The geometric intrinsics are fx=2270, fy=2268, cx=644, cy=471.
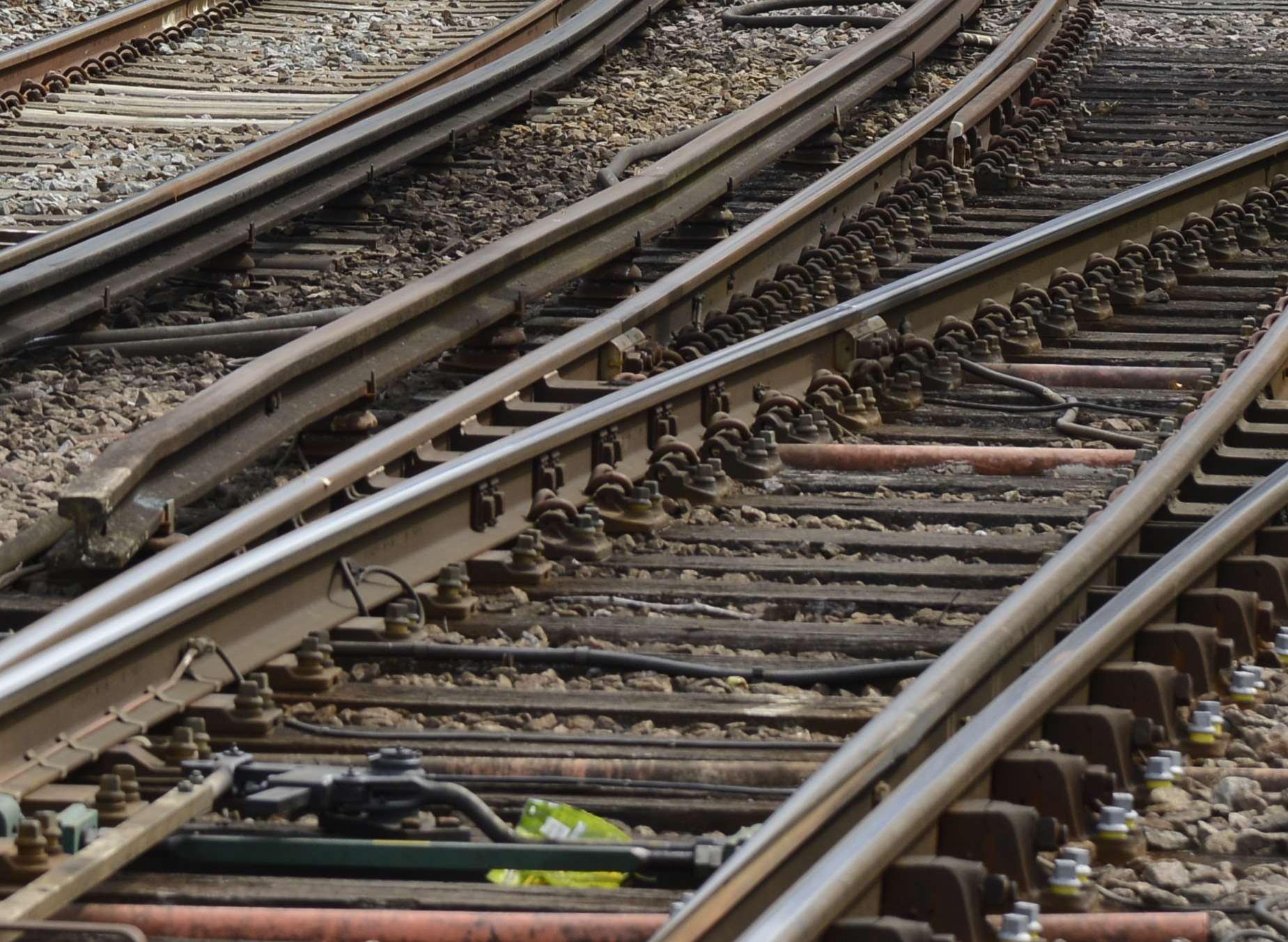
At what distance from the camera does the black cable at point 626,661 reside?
452 cm

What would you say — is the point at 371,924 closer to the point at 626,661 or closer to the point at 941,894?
the point at 941,894

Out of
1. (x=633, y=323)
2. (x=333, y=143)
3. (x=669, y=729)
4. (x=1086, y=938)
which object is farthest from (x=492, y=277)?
(x=1086, y=938)

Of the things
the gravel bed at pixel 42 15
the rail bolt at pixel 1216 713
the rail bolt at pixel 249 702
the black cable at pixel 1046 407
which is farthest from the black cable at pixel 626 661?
the gravel bed at pixel 42 15

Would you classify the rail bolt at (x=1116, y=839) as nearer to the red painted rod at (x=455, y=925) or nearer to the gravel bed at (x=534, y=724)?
the red painted rod at (x=455, y=925)

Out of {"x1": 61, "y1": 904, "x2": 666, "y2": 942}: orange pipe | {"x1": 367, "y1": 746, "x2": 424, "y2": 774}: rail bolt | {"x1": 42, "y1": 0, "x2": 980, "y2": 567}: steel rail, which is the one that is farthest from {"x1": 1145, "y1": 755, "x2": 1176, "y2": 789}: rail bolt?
{"x1": 42, "y1": 0, "x2": 980, "y2": 567}: steel rail

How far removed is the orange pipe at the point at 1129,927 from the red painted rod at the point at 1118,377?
389 centimetres

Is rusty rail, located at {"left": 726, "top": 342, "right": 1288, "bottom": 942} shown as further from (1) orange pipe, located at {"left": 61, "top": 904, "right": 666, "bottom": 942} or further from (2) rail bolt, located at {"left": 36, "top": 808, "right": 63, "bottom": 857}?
(2) rail bolt, located at {"left": 36, "top": 808, "right": 63, "bottom": 857}

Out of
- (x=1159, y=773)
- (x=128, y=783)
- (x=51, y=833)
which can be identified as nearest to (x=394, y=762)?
(x=128, y=783)

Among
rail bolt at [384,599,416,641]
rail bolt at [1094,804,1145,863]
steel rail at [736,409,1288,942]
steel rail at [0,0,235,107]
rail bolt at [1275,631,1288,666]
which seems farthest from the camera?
steel rail at [0,0,235,107]

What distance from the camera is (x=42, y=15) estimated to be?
13531mm

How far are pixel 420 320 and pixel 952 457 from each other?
170 centimetres

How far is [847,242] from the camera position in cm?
829

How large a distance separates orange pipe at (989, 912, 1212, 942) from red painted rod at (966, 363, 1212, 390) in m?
3.89

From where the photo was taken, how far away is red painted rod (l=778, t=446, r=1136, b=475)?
20.2 ft
